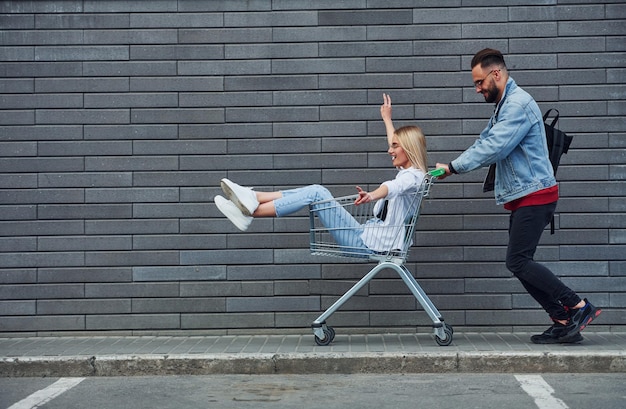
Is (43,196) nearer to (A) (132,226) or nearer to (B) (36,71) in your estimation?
(A) (132,226)

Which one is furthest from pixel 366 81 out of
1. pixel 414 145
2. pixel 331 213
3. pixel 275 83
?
pixel 331 213

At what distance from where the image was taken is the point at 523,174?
7664mm

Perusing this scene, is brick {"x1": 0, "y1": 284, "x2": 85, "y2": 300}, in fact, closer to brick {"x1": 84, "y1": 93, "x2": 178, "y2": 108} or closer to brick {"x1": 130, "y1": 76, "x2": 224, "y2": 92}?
brick {"x1": 84, "y1": 93, "x2": 178, "y2": 108}

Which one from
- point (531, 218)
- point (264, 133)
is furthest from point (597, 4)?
point (264, 133)

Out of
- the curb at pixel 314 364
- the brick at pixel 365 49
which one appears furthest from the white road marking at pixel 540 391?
the brick at pixel 365 49

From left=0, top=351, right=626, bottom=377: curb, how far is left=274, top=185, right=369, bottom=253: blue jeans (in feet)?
3.03

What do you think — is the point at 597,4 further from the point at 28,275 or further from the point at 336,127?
the point at 28,275

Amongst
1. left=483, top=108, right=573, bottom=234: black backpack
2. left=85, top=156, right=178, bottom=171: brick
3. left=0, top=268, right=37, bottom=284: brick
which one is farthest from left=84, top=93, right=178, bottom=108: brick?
left=483, top=108, right=573, bottom=234: black backpack

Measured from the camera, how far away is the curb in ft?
24.0

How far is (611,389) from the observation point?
666 cm

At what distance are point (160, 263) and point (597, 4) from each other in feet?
14.7

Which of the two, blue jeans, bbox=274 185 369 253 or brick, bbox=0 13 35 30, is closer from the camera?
blue jeans, bbox=274 185 369 253

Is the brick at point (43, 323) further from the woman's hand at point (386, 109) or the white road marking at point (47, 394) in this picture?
the woman's hand at point (386, 109)

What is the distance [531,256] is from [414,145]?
4.15ft
